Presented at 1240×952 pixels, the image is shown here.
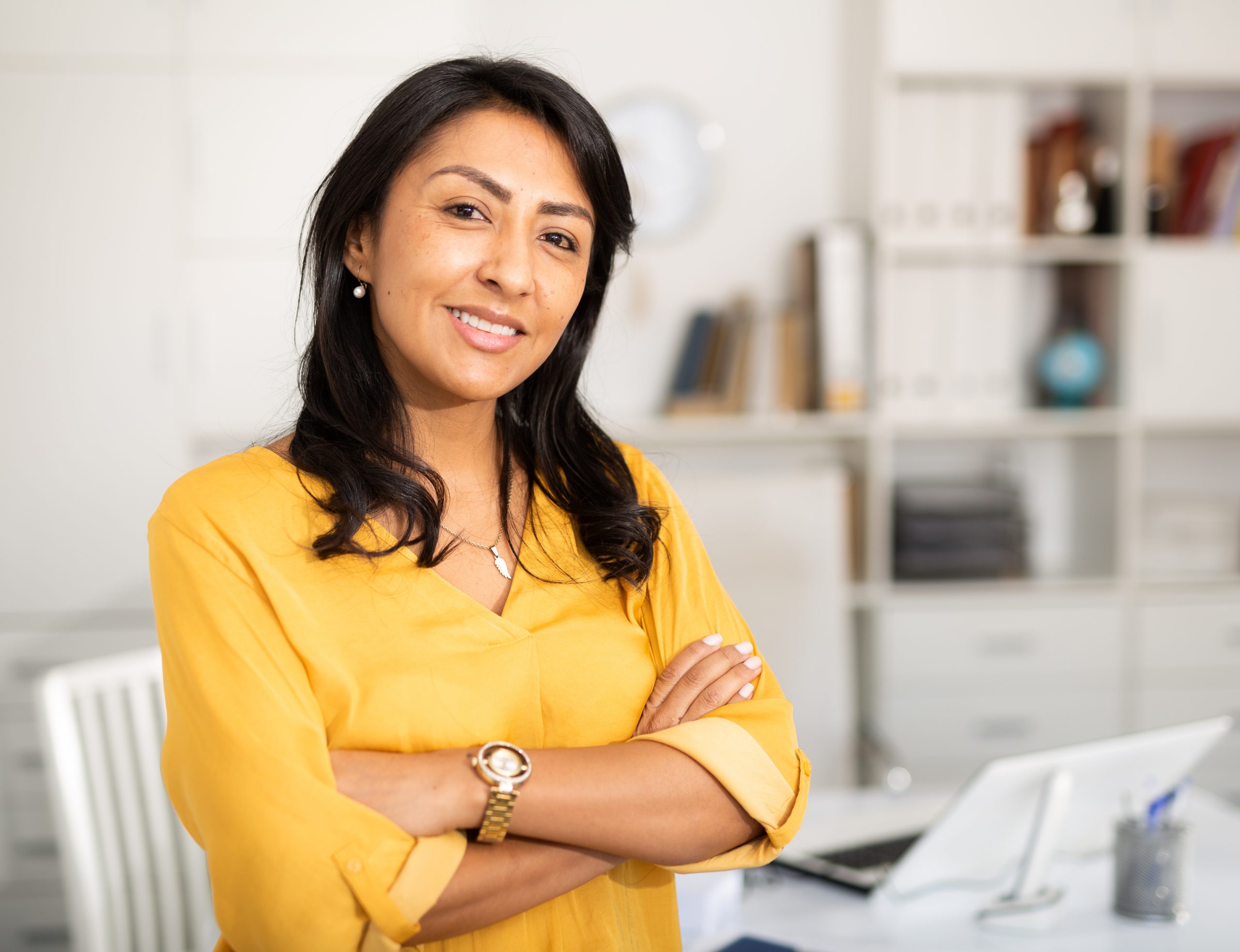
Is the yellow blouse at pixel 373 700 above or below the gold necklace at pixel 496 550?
below

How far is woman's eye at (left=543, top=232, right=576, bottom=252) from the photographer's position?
1.18m

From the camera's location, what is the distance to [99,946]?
1.58 metres

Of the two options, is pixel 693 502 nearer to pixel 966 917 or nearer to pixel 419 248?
pixel 966 917

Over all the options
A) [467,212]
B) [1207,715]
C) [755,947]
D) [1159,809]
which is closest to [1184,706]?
[1207,715]

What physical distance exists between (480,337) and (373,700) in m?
0.39

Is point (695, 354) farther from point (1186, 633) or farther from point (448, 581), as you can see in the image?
point (448, 581)

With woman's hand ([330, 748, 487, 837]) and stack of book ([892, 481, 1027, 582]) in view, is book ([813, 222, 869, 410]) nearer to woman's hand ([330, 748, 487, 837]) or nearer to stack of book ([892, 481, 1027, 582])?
stack of book ([892, 481, 1027, 582])

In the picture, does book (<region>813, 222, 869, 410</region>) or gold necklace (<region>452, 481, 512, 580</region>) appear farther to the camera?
book (<region>813, 222, 869, 410</region>)

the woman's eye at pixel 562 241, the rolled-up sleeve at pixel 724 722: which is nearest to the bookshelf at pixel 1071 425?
the rolled-up sleeve at pixel 724 722

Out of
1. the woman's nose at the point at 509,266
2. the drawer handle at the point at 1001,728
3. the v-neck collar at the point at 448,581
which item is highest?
the woman's nose at the point at 509,266

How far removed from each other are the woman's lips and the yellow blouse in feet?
0.76

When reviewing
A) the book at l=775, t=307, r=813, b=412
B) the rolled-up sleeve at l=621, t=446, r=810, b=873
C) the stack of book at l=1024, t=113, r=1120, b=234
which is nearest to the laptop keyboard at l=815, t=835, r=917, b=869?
the rolled-up sleeve at l=621, t=446, r=810, b=873

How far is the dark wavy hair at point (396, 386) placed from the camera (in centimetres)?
113

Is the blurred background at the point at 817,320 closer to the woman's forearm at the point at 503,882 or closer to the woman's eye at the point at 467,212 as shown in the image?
the woman's eye at the point at 467,212
